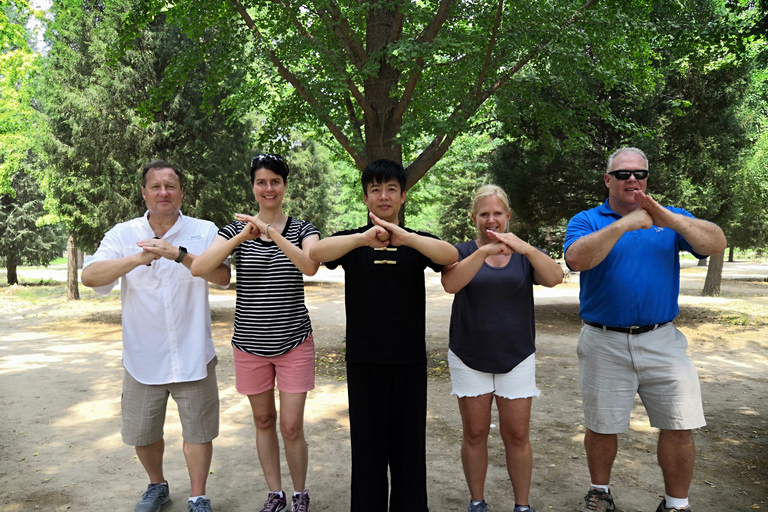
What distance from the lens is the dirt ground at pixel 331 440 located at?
403 cm

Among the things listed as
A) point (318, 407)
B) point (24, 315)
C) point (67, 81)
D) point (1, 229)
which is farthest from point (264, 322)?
point (1, 229)

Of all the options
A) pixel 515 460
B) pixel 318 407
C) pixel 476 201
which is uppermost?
pixel 476 201

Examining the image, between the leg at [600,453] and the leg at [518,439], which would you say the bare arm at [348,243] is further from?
the leg at [600,453]

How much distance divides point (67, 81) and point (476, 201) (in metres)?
14.4

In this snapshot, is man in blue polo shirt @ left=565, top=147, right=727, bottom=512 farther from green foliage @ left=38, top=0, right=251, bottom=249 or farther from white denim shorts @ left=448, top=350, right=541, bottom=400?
green foliage @ left=38, top=0, right=251, bottom=249

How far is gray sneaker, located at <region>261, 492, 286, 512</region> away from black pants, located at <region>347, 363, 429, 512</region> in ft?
2.66

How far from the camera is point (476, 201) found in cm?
350

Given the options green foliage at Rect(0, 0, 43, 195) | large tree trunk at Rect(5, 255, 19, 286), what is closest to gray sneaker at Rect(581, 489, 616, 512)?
green foliage at Rect(0, 0, 43, 195)

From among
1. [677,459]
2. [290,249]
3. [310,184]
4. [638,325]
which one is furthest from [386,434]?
[310,184]

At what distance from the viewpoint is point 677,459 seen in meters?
3.37

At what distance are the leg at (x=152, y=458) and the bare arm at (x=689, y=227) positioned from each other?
11.5 feet

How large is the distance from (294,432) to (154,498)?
1.15 metres

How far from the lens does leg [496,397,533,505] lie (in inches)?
131

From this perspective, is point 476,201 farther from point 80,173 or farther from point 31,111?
point 31,111
